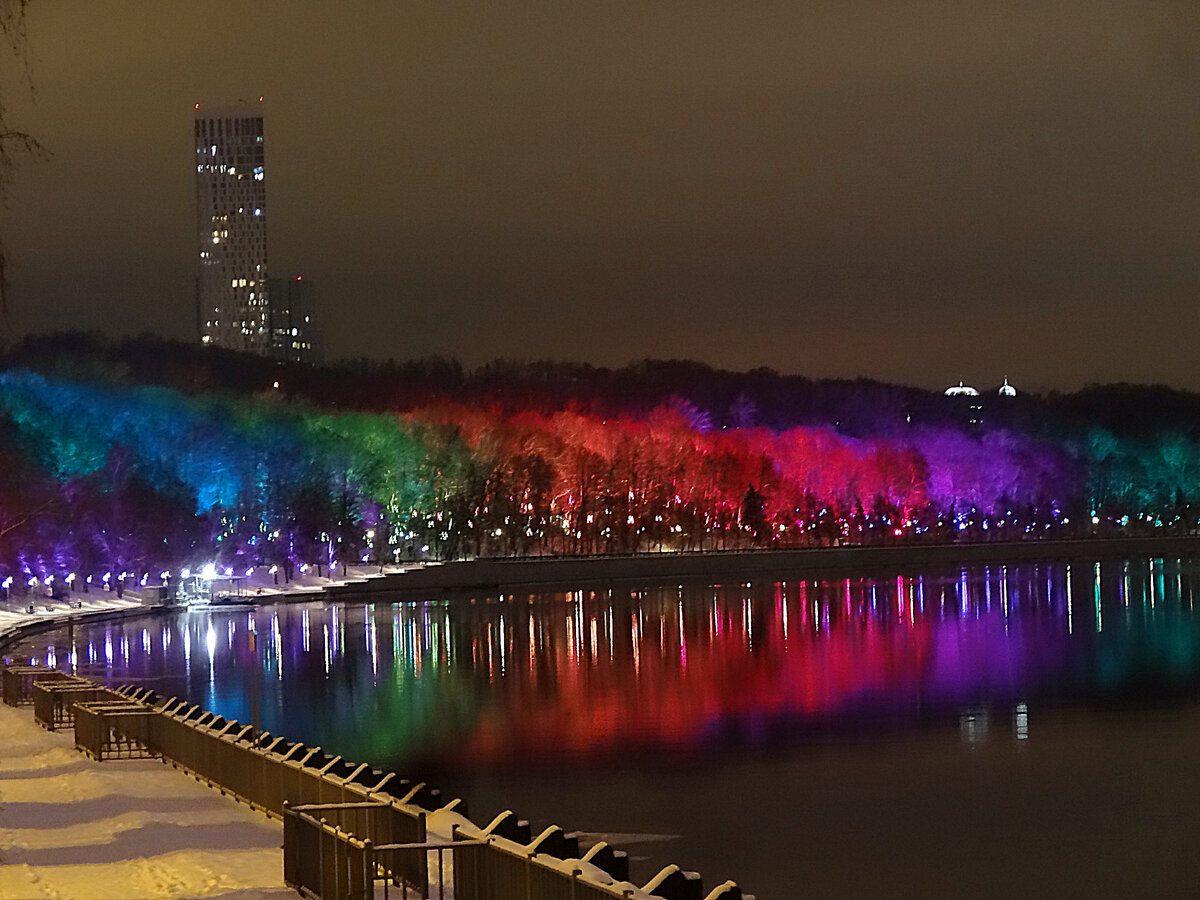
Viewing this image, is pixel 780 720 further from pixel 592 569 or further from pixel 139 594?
pixel 592 569

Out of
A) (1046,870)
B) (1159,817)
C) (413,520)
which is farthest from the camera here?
(413,520)

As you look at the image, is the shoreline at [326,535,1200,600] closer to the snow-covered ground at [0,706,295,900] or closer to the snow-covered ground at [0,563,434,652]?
the snow-covered ground at [0,563,434,652]

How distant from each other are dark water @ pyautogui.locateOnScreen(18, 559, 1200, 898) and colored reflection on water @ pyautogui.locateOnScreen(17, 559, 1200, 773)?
159mm

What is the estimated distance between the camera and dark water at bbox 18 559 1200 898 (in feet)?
84.0

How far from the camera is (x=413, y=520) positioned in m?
115

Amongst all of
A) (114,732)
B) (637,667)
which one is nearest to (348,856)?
(114,732)

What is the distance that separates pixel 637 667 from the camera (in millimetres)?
52406

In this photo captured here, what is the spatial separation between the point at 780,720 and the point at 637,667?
1273 centimetres

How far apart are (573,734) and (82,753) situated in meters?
12.1

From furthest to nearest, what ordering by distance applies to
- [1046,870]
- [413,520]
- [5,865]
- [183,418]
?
[413,520] < [183,418] < [1046,870] < [5,865]

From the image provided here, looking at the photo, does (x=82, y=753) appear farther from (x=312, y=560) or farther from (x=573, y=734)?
(x=312, y=560)

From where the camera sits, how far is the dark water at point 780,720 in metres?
25.6

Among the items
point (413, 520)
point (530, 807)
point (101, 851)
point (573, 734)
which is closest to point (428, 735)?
point (573, 734)

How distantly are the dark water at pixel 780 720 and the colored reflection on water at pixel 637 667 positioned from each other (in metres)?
0.16
